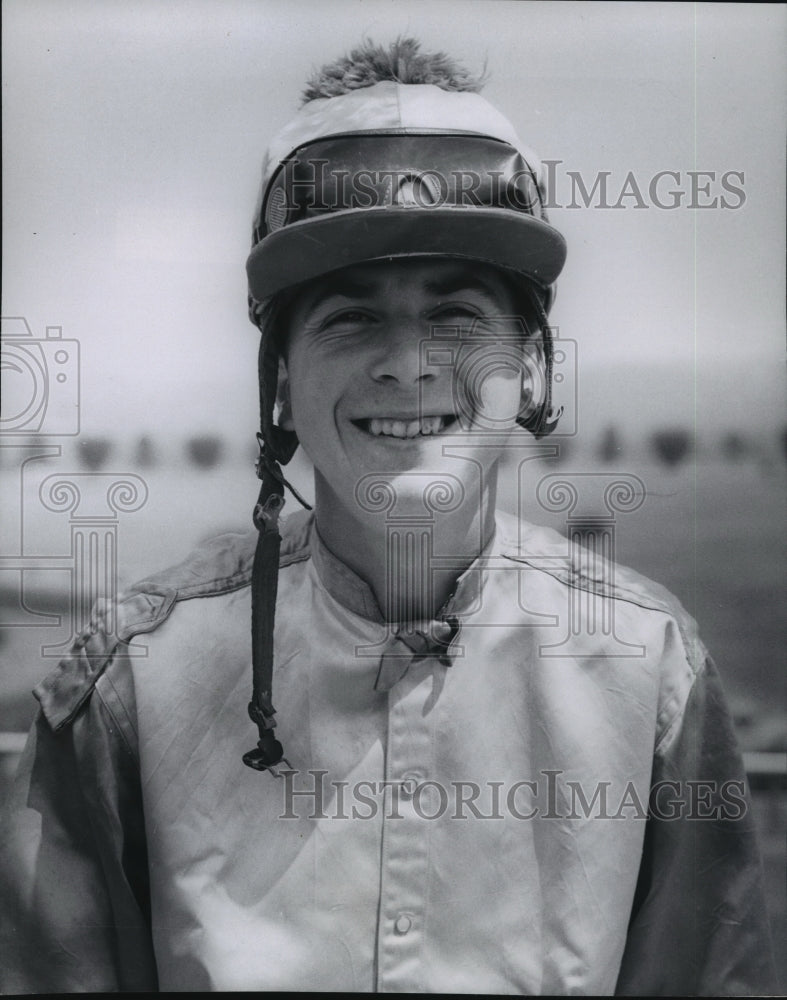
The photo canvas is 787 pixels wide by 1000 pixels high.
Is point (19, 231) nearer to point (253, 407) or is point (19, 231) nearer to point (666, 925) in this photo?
point (253, 407)

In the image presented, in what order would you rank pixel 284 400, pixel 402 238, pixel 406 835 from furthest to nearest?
pixel 284 400
pixel 406 835
pixel 402 238

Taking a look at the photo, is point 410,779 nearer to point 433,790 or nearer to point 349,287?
point 433,790

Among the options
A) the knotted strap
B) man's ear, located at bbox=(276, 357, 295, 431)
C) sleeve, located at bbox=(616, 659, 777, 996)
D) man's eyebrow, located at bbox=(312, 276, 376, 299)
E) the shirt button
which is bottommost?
sleeve, located at bbox=(616, 659, 777, 996)

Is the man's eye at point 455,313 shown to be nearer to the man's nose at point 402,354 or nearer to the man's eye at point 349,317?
the man's nose at point 402,354

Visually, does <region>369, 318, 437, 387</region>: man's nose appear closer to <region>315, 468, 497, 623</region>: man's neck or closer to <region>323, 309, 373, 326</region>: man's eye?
<region>323, 309, 373, 326</region>: man's eye

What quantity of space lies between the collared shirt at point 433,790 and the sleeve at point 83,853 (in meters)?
0.01

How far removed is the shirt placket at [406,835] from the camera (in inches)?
98.1

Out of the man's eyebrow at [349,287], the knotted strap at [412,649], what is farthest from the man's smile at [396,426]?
the knotted strap at [412,649]

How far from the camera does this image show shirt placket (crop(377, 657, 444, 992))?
249 cm

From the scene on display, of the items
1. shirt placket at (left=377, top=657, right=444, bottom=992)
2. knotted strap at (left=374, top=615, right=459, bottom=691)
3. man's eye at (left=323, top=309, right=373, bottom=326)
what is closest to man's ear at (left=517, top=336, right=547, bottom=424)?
man's eye at (left=323, top=309, right=373, bottom=326)

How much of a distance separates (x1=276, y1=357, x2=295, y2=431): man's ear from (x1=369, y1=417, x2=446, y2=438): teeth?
0.21 meters

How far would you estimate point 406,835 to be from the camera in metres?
2.53

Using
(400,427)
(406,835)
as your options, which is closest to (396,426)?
(400,427)

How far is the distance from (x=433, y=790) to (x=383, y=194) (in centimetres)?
133
